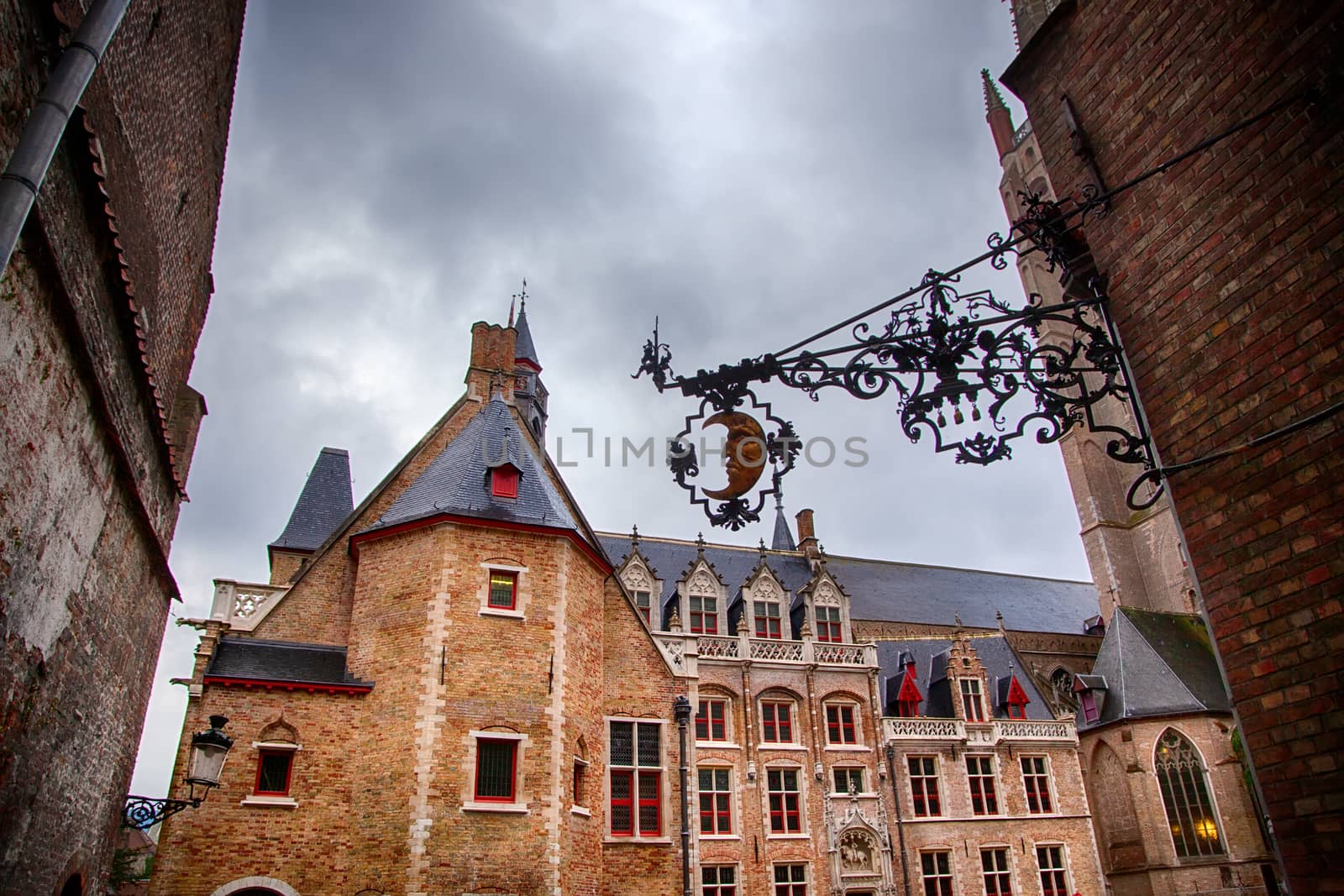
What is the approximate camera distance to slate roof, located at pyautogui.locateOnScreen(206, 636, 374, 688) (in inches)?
596

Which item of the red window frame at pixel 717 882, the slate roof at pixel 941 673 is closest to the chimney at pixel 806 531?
the slate roof at pixel 941 673

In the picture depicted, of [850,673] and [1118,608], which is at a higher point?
[1118,608]

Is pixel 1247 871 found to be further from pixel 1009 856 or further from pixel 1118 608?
pixel 1118 608

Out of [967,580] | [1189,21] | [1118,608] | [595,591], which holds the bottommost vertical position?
[1189,21]

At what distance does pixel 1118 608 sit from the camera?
95.9 ft

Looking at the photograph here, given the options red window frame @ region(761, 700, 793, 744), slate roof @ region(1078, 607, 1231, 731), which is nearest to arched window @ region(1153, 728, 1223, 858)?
slate roof @ region(1078, 607, 1231, 731)

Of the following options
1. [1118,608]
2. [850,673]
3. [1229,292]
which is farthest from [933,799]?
[1229,292]

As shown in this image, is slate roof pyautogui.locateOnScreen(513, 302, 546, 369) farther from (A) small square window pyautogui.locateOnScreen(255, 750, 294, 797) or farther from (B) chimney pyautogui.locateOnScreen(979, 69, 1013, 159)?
(B) chimney pyautogui.locateOnScreen(979, 69, 1013, 159)

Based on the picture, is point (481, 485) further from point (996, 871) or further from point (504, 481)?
point (996, 871)

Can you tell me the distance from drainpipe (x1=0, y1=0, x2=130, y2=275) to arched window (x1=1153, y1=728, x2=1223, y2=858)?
2884cm

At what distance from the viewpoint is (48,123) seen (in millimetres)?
4508

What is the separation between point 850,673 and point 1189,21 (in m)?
20.7

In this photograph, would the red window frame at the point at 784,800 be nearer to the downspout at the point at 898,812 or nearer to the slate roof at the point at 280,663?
the downspout at the point at 898,812

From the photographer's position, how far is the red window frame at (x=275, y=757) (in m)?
14.3
